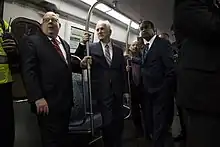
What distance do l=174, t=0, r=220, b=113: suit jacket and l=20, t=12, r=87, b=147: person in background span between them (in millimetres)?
1330

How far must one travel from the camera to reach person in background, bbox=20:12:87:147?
2357mm

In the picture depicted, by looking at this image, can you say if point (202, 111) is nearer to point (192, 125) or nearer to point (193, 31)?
point (192, 125)

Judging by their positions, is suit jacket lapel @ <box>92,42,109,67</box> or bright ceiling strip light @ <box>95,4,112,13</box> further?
bright ceiling strip light @ <box>95,4,112,13</box>

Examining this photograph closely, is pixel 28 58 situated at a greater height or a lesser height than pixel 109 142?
greater

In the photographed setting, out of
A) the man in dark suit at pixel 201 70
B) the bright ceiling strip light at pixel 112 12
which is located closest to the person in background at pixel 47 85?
the man in dark suit at pixel 201 70

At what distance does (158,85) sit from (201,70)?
72.9 inches

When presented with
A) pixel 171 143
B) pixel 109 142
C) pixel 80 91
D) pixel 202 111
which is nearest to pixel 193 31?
pixel 202 111

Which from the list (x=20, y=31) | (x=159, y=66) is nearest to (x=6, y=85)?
(x=20, y=31)

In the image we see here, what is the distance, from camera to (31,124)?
3221mm

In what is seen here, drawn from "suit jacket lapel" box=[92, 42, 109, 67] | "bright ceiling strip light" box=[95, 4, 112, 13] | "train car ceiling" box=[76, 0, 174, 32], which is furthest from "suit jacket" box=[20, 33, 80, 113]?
"train car ceiling" box=[76, 0, 174, 32]

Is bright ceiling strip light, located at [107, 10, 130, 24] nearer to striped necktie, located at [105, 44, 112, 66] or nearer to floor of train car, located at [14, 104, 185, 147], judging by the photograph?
striped necktie, located at [105, 44, 112, 66]

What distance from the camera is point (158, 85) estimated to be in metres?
3.17

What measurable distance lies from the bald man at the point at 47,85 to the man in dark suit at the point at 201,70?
52.4 inches

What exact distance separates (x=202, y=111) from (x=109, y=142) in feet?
6.13
